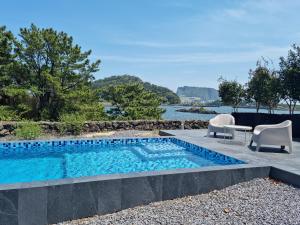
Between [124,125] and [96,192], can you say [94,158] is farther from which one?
[124,125]

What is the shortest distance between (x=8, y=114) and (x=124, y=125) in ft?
18.4

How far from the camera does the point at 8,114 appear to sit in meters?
14.1

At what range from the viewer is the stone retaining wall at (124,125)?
11347 mm

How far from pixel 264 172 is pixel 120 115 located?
41.7ft

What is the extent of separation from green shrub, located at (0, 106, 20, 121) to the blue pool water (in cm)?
488

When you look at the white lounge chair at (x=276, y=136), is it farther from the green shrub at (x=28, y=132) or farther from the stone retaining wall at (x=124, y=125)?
the green shrub at (x=28, y=132)

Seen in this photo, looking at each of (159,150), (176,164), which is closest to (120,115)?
(159,150)

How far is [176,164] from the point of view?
774cm

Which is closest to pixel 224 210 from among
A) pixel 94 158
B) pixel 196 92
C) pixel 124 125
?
pixel 94 158

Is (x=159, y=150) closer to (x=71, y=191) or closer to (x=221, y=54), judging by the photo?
(x=71, y=191)

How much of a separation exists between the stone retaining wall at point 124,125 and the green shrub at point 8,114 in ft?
8.26

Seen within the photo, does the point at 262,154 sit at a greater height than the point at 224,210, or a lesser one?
greater

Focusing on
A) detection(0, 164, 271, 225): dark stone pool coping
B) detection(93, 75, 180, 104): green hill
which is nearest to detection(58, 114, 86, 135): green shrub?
detection(93, 75, 180, 104): green hill

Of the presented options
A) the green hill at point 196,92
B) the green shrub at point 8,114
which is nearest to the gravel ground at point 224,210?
the green shrub at point 8,114
